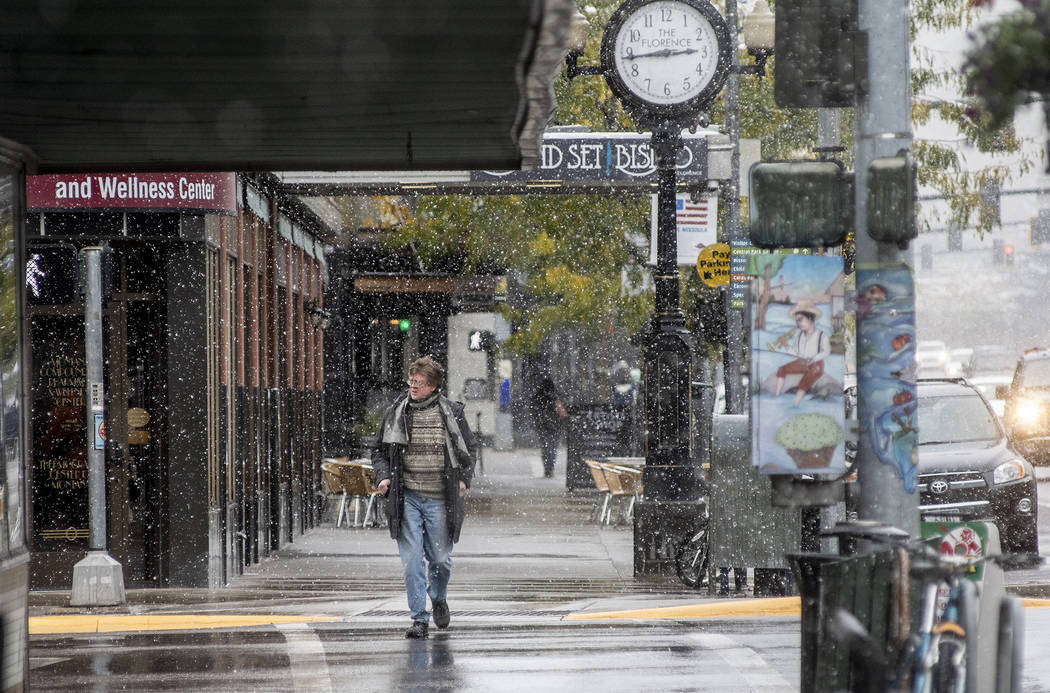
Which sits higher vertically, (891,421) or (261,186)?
(261,186)

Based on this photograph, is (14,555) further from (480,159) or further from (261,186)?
(261,186)

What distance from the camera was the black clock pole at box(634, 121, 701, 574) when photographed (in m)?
14.5

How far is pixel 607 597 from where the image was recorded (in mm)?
13328

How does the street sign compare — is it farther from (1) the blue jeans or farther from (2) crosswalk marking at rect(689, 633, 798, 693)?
(2) crosswalk marking at rect(689, 633, 798, 693)

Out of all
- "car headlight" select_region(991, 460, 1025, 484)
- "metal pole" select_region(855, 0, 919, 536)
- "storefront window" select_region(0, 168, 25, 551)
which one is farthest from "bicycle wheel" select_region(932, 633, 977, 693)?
"car headlight" select_region(991, 460, 1025, 484)

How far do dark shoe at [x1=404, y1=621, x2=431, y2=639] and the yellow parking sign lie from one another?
1070 centimetres

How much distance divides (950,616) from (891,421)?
1.20 m

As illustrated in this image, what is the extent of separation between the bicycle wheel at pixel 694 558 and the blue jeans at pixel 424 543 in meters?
2.85

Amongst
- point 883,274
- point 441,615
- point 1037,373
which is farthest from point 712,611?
point 1037,373

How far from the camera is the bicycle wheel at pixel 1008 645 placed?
241 inches

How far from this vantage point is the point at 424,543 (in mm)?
11305

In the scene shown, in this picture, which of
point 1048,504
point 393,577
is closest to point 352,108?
point 393,577

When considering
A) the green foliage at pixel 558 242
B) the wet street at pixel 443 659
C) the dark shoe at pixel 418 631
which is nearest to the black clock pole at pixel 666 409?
the wet street at pixel 443 659

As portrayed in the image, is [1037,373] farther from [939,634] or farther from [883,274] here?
[939,634]
